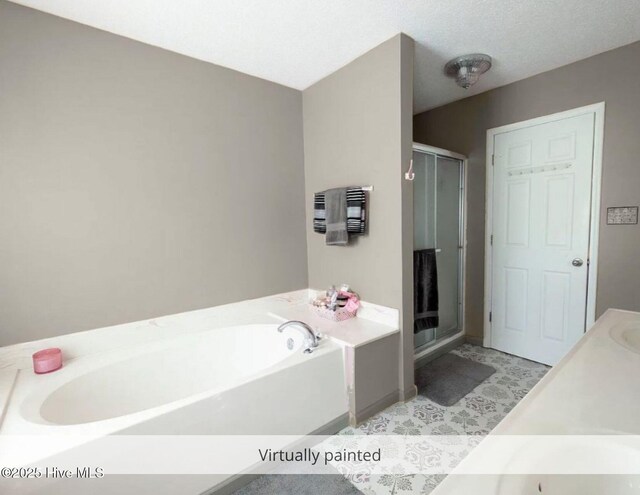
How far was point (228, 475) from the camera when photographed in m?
1.46

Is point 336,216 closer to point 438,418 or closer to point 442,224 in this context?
point 442,224

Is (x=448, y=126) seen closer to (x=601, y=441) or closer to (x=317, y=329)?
(x=317, y=329)

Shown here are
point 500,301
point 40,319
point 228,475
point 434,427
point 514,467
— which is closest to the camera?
point 514,467

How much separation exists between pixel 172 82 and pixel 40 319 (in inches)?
66.2

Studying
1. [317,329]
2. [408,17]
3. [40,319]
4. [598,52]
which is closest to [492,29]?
[408,17]

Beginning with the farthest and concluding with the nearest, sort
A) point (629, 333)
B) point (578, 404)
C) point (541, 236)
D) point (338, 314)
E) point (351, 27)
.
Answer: point (541, 236) < point (338, 314) < point (351, 27) < point (629, 333) < point (578, 404)

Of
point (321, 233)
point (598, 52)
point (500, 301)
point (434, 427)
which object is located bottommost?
point (434, 427)

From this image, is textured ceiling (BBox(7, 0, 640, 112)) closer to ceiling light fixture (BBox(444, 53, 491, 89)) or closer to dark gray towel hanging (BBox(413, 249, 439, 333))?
ceiling light fixture (BBox(444, 53, 491, 89))

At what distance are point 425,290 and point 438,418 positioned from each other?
37.4 inches

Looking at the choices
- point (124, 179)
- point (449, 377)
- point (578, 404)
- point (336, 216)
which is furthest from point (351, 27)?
point (449, 377)

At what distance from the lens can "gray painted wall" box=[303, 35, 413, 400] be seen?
200 cm

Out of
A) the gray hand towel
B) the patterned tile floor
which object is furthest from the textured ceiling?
the patterned tile floor

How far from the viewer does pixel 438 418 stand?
1.96 metres

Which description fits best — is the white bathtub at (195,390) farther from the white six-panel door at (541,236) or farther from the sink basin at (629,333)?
the white six-panel door at (541,236)
